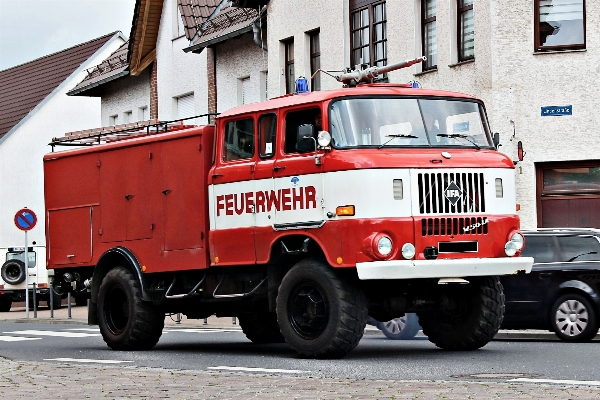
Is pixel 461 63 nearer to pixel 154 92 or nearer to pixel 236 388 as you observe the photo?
pixel 236 388

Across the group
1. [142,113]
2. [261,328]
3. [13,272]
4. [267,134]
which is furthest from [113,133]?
[142,113]

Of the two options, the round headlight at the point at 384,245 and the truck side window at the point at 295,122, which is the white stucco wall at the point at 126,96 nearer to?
the truck side window at the point at 295,122

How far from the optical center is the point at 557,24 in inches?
992

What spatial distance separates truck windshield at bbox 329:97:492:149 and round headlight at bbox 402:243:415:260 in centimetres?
113

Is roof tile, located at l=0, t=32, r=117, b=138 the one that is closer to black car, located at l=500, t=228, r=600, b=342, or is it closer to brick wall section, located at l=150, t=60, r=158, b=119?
brick wall section, located at l=150, t=60, r=158, b=119

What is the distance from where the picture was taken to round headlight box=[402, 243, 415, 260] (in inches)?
538

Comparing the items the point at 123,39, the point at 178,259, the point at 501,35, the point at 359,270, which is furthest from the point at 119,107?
the point at 359,270

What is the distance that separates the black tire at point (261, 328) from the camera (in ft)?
59.1

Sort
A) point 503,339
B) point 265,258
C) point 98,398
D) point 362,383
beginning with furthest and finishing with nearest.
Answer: point 503,339 < point 265,258 < point 362,383 < point 98,398

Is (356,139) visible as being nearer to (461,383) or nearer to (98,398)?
(461,383)

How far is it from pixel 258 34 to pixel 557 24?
1047 centimetres

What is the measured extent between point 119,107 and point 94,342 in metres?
25.9

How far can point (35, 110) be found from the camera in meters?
56.6

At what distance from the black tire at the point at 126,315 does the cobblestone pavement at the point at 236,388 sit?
405 cm
